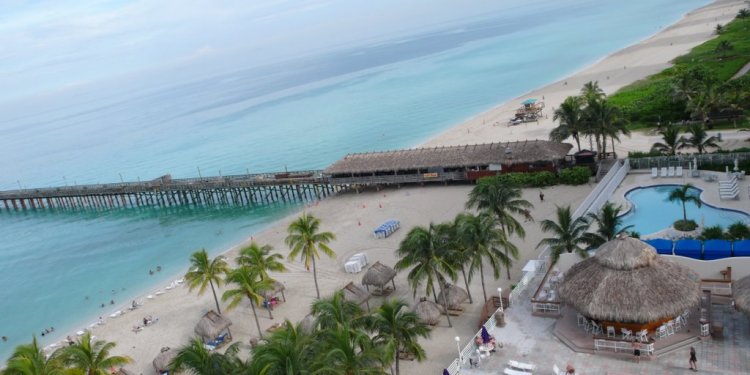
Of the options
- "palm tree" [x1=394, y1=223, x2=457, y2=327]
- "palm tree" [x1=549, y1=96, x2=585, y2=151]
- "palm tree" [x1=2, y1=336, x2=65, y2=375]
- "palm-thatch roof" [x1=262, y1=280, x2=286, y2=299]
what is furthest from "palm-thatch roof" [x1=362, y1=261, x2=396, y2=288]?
"palm tree" [x1=549, y1=96, x2=585, y2=151]

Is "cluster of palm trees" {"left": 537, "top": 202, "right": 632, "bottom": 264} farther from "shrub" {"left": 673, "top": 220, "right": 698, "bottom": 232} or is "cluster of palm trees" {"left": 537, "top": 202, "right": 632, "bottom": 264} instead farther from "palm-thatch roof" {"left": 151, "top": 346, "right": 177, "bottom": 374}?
"palm-thatch roof" {"left": 151, "top": 346, "right": 177, "bottom": 374}

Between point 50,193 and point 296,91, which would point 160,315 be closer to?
point 50,193

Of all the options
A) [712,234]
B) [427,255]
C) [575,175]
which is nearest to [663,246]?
[712,234]

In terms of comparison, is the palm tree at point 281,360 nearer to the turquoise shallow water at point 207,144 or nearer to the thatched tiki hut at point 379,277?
the thatched tiki hut at point 379,277

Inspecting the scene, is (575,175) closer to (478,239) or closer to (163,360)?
(478,239)

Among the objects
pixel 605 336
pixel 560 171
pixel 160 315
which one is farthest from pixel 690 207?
pixel 160 315

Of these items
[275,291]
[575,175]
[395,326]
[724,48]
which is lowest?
[275,291]

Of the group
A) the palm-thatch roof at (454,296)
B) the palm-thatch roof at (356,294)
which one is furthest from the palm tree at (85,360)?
the palm-thatch roof at (454,296)
